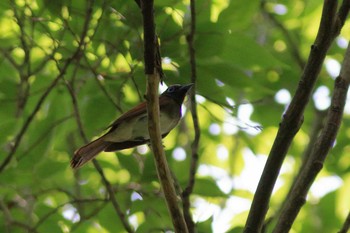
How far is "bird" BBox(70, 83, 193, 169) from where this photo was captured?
11.0 ft

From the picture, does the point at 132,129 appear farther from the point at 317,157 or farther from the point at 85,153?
the point at 317,157

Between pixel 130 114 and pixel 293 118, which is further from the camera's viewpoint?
pixel 130 114

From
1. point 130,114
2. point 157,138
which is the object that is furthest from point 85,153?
point 157,138

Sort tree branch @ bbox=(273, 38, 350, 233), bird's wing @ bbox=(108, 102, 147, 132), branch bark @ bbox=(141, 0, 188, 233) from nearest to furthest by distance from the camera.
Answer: branch bark @ bbox=(141, 0, 188, 233), tree branch @ bbox=(273, 38, 350, 233), bird's wing @ bbox=(108, 102, 147, 132)

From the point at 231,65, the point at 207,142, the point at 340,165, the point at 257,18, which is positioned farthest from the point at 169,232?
the point at 257,18

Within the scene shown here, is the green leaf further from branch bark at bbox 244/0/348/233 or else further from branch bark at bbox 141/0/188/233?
branch bark at bbox 141/0/188/233

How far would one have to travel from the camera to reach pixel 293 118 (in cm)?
245

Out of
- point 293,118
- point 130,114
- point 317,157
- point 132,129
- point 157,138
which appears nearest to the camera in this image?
point 157,138

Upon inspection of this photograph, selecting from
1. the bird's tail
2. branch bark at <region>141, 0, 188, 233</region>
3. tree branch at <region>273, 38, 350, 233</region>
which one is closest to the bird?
the bird's tail

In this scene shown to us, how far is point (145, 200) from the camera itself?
3.00m

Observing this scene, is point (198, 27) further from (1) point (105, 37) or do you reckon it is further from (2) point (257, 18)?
(2) point (257, 18)

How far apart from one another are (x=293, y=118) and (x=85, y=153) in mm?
1298

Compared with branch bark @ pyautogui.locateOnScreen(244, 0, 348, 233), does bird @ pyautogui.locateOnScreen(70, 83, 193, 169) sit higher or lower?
higher

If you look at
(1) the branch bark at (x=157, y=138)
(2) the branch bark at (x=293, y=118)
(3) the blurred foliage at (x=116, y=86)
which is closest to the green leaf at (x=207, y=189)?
(3) the blurred foliage at (x=116, y=86)
